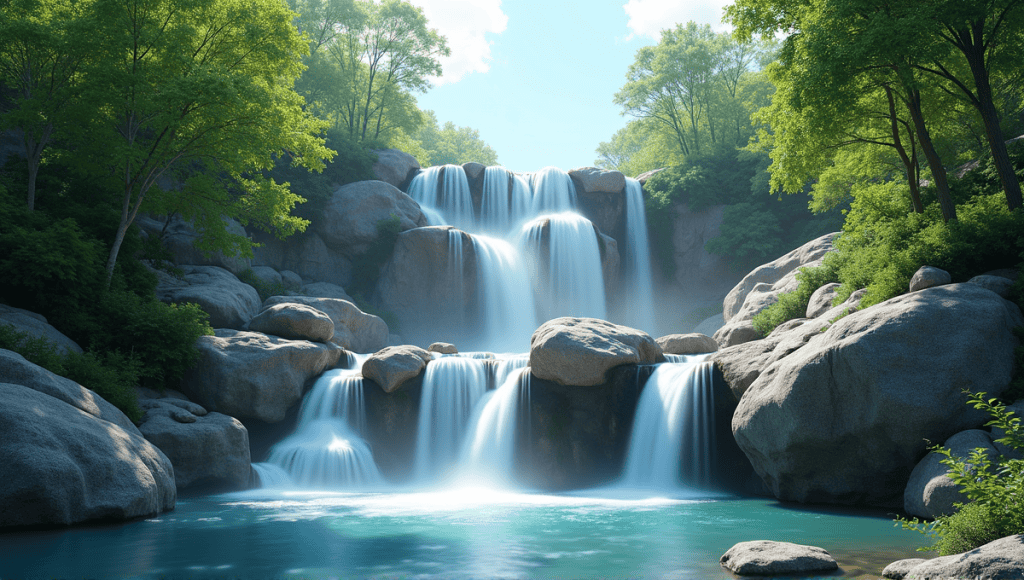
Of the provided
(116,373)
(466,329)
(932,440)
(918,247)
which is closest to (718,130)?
(466,329)

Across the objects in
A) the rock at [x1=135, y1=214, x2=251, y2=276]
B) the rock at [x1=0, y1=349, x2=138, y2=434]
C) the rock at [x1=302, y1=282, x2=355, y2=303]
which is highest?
the rock at [x1=135, y1=214, x2=251, y2=276]

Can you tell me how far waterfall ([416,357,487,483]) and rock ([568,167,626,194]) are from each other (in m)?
20.7

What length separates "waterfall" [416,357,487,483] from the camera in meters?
16.9

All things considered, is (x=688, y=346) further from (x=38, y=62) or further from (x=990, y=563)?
(x=38, y=62)

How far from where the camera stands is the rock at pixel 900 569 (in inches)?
238

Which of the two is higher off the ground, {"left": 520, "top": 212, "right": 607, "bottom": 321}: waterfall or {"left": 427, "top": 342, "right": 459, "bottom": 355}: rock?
{"left": 520, "top": 212, "right": 607, "bottom": 321}: waterfall

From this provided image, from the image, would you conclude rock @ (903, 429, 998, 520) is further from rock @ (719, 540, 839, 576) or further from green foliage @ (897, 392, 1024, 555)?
green foliage @ (897, 392, 1024, 555)

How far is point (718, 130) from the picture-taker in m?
46.3

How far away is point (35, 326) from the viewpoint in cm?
1330

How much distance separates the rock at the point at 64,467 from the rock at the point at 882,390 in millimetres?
11004

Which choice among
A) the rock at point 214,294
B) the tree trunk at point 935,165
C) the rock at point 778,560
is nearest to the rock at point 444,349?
the rock at point 214,294

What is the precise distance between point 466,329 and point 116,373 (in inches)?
753

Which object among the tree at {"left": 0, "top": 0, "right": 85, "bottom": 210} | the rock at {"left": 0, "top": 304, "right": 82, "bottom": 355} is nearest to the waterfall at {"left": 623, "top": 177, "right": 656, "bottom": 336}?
the rock at {"left": 0, "top": 304, "right": 82, "bottom": 355}

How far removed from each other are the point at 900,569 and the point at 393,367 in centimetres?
1340
